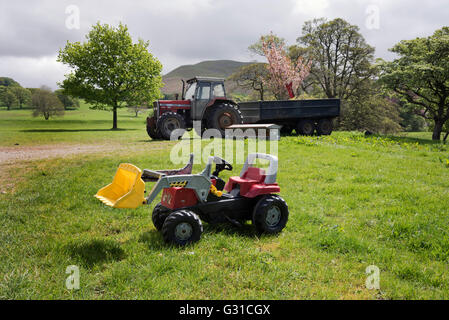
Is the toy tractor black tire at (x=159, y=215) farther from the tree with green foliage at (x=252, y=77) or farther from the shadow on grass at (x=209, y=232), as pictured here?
the tree with green foliage at (x=252, y=77)

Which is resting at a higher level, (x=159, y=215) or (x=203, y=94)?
A: (x=203, y=94)

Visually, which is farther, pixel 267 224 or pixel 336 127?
pixel 336 127

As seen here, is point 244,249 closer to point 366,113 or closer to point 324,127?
point 324,127

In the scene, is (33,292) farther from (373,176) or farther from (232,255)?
(373,176)

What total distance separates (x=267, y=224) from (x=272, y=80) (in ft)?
98.6

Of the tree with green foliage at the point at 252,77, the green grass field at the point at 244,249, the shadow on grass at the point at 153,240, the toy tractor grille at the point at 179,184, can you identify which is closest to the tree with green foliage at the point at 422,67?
the green grass field at the point at 244,249

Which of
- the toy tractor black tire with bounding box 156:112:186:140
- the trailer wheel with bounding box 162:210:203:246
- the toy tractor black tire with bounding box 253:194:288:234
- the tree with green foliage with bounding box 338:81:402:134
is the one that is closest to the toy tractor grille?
the trailer wheel with bounding box 162:210:203:246

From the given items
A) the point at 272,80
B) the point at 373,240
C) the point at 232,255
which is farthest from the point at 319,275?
the point at 272,80

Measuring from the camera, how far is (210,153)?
984cm

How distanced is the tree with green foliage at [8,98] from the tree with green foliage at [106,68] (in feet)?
134

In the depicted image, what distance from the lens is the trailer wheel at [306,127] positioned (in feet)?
55.2

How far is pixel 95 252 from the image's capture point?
361 cm

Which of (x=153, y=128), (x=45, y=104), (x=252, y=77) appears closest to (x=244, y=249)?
(x=153, y=128)

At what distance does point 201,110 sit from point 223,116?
1183mm
